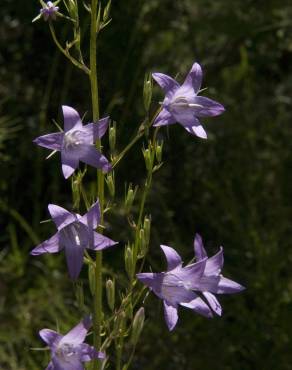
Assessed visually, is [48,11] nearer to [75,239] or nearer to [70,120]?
[70,120]

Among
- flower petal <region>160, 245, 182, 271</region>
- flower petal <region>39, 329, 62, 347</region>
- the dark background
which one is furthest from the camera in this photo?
the dark background

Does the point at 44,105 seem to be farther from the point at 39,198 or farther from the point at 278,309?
the point at 278,309

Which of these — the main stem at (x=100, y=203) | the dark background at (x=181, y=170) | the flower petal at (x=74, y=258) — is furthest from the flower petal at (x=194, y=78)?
the dark background at (x=181, y=170)

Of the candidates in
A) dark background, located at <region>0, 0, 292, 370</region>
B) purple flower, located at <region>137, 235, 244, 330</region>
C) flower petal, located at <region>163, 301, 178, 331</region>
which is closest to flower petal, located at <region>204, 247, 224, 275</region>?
purple flower, located at <region>137, 235, 244, 330</region>

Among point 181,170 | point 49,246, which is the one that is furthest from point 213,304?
point 181,170

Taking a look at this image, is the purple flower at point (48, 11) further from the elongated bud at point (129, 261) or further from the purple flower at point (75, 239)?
the elongated bud at point (129, 261)

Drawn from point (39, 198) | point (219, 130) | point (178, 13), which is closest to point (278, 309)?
point (219, 130)

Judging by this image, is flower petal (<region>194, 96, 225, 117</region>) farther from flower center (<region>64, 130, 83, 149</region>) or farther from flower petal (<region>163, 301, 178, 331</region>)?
flower petal (<region>163, 301, 178, 331</region>)
